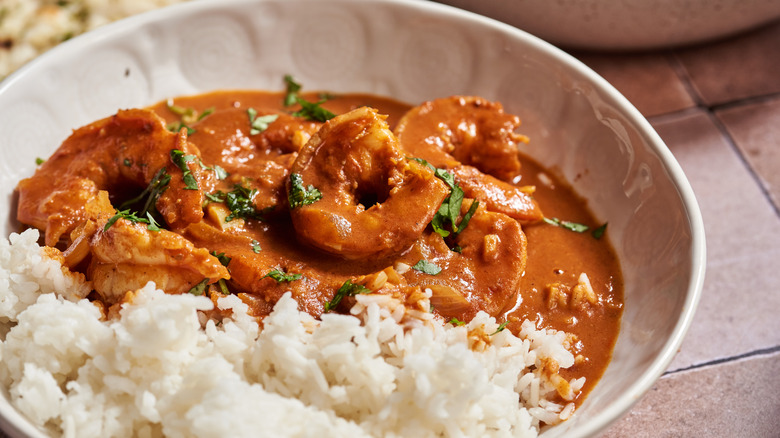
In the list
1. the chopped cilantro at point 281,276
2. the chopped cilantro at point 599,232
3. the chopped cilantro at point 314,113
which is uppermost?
the chopped cilantro at point 599,232

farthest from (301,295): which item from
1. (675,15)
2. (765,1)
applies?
(765,1)

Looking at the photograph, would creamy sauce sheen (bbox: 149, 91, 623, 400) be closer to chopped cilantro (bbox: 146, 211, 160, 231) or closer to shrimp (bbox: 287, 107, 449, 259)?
shrimp (bbox: 287, 107, 449, 259)

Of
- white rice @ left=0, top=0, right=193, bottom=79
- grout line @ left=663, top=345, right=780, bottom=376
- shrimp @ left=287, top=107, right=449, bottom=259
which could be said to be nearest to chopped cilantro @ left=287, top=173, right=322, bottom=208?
shrimp @ left=287, top=107, right=449, bottom=259

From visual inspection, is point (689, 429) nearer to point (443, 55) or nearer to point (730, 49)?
point (443, 55)

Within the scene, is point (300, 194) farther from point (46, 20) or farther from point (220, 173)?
point (46, 20)

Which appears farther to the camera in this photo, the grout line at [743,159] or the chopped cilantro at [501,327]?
the grout line at [743,159]

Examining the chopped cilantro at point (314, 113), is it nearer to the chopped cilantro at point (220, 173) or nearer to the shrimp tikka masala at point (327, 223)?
the shrimp tikka masala at point (327, 223)

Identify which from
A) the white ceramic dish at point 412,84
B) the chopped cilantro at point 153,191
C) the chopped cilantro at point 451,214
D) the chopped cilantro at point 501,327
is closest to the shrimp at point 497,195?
the chopped cilantro at point 451,214
